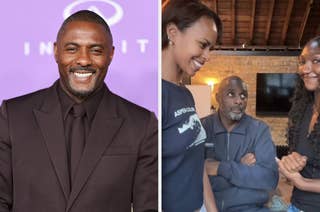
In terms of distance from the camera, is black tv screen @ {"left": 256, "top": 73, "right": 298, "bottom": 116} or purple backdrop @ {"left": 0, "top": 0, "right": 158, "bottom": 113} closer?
purple backdrop @ {"left": 0, "top": 0, "right": 158, "bottom": 113}

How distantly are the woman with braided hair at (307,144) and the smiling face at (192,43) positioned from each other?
17.6 inches

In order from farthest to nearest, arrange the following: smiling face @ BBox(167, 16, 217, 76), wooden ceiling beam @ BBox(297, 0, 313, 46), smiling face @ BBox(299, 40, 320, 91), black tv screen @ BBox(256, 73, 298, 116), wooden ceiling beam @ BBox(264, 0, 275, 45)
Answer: black tv screen @ BBox(256, 73, 298, 116) < wooden ceiling beam @ BBox(264, 0, 275, 45) < wooden ceiling beam @ BBox(297, 0, 313, 46) < smiling face @ BBox(299, 40, 320, 91) < smiling face @ BBox(167, 16, 217, 76)

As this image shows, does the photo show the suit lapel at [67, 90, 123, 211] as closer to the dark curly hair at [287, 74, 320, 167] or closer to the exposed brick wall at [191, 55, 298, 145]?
the dark curly hair at [287, 74, 320, 167]

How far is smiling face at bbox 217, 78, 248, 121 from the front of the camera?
2.01 metres

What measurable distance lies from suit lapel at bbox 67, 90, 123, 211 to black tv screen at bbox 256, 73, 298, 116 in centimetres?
626

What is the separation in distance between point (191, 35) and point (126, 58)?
240 mm

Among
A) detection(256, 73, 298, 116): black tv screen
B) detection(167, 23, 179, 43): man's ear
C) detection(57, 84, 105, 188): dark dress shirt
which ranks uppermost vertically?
detection(167, 23, 179, 43): man's ear

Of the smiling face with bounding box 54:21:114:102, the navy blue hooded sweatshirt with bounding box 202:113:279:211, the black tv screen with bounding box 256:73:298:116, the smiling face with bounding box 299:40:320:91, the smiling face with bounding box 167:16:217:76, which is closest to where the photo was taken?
the smiling face with bounding box 54:21:114:102

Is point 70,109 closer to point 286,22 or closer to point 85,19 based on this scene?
point 85,19

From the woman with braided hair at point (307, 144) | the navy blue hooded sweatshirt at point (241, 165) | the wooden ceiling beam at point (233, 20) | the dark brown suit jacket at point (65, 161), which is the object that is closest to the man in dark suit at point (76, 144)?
the dark brown suit jacket at point (65, 161)

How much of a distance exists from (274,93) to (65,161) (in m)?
6.69

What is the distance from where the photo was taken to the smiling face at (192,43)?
1.30 metres

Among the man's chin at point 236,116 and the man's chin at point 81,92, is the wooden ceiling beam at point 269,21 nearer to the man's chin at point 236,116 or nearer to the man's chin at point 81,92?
the man's chin at point 236,116

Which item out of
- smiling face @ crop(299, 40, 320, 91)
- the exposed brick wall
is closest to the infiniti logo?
smiling face @ crop(299, 40, 320, 91)
